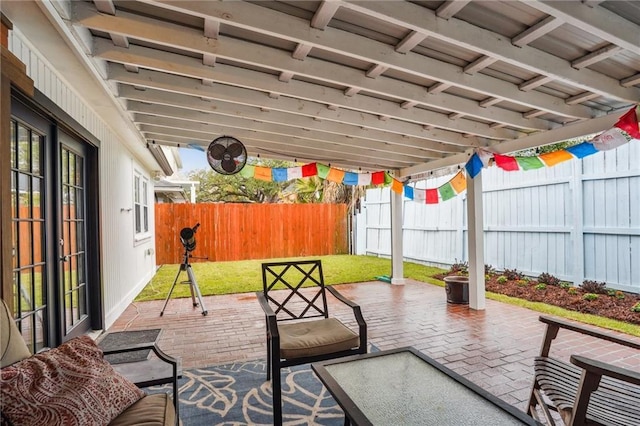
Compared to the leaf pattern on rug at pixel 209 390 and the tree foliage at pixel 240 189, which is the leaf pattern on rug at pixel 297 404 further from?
the tree foliage at pixel 240 189

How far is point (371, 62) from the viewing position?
2455 millimetres

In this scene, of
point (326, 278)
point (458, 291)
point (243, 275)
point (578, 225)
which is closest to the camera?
point (458, 291)

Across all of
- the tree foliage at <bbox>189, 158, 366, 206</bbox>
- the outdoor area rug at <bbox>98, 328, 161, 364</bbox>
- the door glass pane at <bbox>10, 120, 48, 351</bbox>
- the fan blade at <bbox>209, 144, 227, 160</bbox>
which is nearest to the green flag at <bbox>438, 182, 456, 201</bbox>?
the fan blade at <bbox>209, 144, 227, 160</bbox>

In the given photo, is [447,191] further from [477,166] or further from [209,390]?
[209,390]

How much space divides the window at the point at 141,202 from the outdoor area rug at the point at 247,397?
4363 millimetres

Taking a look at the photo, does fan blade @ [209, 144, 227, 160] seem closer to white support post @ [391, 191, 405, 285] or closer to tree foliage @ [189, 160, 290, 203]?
white support post @ [391, 191, 405, 285]

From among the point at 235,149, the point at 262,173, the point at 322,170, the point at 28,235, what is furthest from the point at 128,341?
the point at 322,170

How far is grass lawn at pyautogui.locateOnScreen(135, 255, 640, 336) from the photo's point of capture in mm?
4320

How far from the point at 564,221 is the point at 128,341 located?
21.4 ft

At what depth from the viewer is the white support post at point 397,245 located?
6504 mm

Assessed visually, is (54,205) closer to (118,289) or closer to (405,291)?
(118,289)

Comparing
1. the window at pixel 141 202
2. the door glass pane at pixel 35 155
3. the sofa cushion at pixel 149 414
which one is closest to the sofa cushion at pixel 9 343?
the sofa cushion at pixel 149 414

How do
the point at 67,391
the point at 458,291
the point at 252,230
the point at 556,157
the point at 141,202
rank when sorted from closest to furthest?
the point at 67,391 → the point at 556,157 → the point at 458,291 → the point at 141,202 → the point at 252,230

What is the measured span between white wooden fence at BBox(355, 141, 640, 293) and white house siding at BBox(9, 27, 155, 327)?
6.55 m
